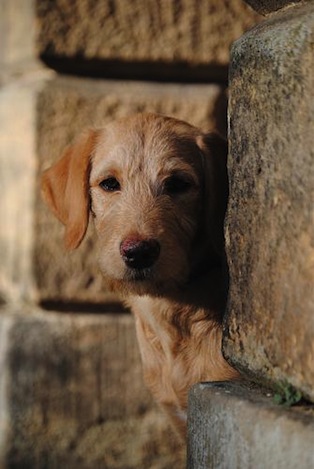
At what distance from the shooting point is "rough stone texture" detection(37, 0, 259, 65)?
172 inches

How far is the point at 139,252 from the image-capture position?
3.18 meters

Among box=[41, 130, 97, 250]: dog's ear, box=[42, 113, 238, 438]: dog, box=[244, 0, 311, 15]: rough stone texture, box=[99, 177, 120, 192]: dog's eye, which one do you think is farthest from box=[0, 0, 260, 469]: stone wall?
box=[244, 0, 311, 15]: rough stone texture

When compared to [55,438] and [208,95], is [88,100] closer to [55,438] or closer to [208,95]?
[208,95]

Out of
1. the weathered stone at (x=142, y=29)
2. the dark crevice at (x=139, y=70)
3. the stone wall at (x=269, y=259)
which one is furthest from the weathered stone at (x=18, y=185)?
the stone wall at (x=269, y=259)

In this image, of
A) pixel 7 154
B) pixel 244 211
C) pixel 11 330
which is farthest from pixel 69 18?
pixel 244 211

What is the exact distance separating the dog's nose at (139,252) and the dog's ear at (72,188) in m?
0.51

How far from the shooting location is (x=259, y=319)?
7.63 feet

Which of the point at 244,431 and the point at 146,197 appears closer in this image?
the point at 244,431

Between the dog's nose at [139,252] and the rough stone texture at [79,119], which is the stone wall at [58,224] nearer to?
the rough stone texture at [79,119]

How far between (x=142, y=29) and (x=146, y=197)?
51.7 inches

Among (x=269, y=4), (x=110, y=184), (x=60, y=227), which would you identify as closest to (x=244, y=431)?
(x=269, y=4)

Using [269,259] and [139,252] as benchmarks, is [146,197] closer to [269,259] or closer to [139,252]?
[139,252]

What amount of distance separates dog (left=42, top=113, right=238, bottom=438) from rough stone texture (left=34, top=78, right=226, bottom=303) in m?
0.57

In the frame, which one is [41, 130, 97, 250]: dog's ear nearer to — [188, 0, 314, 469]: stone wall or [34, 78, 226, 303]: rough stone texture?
[34, 78, 226, 303]: rough stone texture
